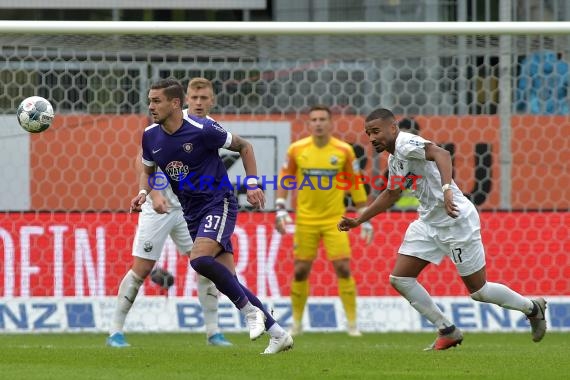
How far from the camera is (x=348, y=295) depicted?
37.4 feet

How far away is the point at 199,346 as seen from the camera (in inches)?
374

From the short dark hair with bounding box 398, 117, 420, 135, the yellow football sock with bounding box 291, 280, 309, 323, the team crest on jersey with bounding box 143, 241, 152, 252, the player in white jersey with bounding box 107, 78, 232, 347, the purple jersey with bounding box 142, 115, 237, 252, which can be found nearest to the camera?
the purple jersey with bounding box 142, 115, 237, 252

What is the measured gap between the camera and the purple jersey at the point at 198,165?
839 cm

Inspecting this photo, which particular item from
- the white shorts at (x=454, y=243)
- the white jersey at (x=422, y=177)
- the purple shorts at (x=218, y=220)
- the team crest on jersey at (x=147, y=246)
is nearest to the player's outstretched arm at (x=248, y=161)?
the purple shorts at (x=218, y=220)

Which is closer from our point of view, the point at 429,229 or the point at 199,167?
the point at 199,167

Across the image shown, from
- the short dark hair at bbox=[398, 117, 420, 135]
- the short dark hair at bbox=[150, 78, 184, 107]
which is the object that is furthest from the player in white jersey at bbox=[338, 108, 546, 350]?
the short dark hair at bbox=[398, 117, 420, 135]

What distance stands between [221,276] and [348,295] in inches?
138

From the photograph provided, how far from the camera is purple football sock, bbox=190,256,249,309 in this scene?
8.06m

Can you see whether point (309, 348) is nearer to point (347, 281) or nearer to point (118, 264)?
point (347, 281)

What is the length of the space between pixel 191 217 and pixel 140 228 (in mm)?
1497

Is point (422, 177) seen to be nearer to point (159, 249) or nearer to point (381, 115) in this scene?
point (381, 115)

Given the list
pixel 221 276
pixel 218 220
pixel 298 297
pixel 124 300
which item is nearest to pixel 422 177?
pixel 218 220

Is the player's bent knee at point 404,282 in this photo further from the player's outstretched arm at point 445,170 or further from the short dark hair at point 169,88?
the short dark hair at point 169,88

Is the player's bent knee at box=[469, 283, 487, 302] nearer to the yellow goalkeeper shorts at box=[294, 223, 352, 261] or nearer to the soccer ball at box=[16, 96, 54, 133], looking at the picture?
the yellow goalkeeper shorts at box=[294, 223, 352, 261]
